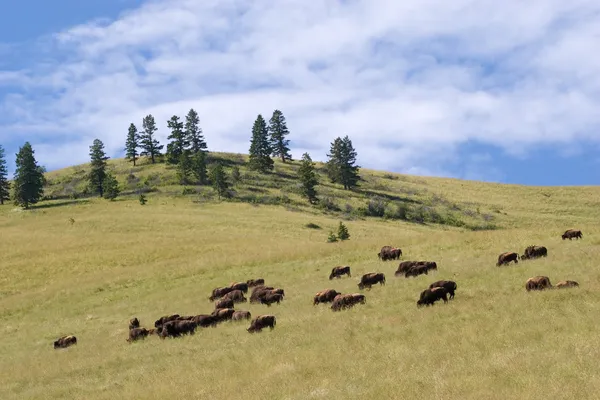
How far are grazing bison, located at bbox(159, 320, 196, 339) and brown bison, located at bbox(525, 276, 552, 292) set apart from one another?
13.0 meters

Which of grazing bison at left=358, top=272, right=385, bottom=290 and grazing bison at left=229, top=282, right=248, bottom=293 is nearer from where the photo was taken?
grazing bison at left=358, top=272, right=385, bottom=290

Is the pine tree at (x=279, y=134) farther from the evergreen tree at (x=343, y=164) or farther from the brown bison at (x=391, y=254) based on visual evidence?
the brown bison at (x=391, y=254)

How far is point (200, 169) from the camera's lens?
99.8m

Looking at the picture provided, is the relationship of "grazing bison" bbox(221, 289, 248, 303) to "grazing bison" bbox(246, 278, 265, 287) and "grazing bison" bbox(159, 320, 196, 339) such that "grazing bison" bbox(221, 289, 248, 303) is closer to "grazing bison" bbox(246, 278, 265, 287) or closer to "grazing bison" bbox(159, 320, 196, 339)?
"grazing bison" bbox(246, 278, 265, 287)

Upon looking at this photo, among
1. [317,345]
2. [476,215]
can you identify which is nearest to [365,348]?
→ [317,345]

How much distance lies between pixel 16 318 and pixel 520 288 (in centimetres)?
3040

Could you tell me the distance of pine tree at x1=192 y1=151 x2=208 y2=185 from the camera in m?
99.3

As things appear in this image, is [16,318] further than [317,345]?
Yes

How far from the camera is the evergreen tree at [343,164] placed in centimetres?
11131

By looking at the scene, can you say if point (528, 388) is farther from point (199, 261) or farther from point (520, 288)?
point (199, 261)

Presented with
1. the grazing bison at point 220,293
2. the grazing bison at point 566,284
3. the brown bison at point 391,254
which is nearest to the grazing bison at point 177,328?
the grazing bison at point 220,293

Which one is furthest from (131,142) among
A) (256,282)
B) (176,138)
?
Result: (256,282)

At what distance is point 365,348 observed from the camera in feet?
48.1

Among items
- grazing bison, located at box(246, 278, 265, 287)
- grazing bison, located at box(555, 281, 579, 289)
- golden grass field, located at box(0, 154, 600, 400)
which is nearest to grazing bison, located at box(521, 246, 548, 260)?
golden grass field, located at box(0, 154, 600, 400)
